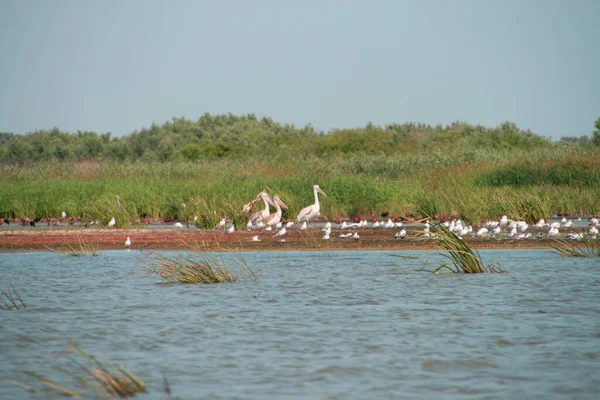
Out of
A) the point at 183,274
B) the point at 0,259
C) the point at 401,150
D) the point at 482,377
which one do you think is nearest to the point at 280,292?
the point at 183,274

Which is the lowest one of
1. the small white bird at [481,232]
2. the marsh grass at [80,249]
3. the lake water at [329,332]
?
the lake water at [329,332]

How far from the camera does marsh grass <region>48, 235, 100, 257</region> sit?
1816 cm

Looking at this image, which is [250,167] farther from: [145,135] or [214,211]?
[145,135]

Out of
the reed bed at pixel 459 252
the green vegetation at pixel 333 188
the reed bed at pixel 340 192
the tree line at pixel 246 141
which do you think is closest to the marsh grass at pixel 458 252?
the reed bed at pixel 459 252

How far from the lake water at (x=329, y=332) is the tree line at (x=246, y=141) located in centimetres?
3778

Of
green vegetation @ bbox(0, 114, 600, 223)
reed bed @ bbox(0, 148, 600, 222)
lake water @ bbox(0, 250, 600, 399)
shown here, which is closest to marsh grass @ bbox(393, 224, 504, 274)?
lake water @ bbox(0, 250, 600, 399)

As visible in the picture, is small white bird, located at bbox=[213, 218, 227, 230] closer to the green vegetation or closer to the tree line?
the green vegetation

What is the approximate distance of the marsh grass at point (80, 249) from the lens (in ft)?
59.6

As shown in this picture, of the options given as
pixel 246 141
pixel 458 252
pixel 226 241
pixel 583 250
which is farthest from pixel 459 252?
pixel 246 141

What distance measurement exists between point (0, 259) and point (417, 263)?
27.8 feet

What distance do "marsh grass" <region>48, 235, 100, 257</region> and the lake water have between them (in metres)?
3.47

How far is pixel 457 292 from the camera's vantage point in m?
11.6

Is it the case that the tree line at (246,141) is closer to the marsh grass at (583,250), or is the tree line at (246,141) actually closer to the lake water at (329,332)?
the marsh grass at (583,250)

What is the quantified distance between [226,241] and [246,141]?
43.0m
